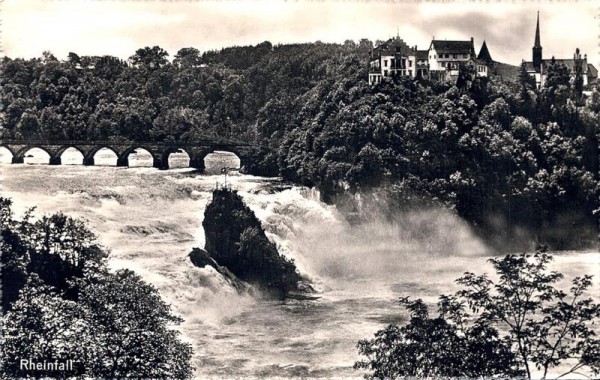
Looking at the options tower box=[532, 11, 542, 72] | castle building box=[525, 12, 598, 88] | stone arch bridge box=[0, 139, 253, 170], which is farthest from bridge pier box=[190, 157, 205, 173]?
castle building box=[525, 12, 598, 88]

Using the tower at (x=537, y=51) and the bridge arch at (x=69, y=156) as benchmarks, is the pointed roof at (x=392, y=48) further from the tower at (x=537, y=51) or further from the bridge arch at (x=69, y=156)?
the bridge arch at (x=69, y=156)

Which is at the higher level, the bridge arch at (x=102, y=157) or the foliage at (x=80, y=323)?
the bridge arch at (x=102, y=157)

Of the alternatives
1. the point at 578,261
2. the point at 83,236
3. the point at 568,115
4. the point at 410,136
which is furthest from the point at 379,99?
the point at 83,236

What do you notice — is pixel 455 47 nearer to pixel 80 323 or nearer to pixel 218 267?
pixel 218 267

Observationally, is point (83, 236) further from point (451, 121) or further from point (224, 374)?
point (451, 121)

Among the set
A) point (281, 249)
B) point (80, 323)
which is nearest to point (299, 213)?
point (281, 249)

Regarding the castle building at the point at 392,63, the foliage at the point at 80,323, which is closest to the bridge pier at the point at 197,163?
the castle building at the point at 392,63
